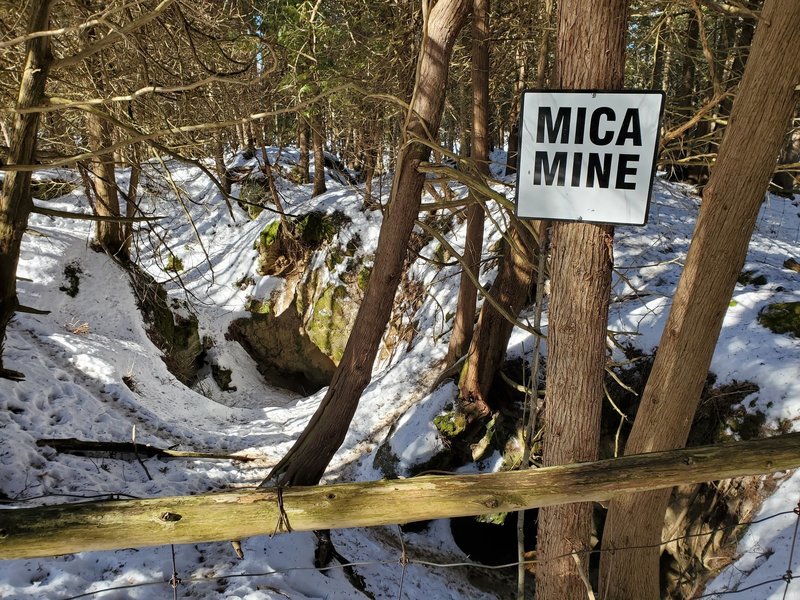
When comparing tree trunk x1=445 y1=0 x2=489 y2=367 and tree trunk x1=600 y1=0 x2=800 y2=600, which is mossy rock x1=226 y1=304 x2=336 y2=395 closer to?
tree trunk x1=445 y1=0 x2=489 y2=367

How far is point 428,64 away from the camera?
403 cm

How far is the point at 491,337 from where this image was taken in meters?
6.51

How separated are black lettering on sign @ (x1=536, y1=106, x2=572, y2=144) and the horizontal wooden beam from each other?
1.29 meters

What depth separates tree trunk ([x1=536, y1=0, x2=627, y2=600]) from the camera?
2145mm

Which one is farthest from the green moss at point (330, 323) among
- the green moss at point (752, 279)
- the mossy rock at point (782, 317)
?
the mossy rock at point (782, 317)

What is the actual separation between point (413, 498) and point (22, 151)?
4009mm

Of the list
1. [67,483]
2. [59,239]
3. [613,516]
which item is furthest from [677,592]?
[59,239]

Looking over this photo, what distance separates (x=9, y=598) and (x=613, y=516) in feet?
11.8

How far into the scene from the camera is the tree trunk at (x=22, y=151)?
388 cm

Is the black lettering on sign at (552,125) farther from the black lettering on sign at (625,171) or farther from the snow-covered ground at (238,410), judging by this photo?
the snow-covered ground at (238,410)

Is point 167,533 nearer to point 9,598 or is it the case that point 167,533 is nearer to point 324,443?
point 9,598

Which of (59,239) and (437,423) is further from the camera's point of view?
(59,239)

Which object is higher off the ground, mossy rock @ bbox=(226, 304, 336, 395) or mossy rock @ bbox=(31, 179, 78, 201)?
mossy rock @ bbox=(31, 179, 78, 201)

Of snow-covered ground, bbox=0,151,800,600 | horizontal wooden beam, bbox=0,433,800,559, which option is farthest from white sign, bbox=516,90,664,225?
snow-covered ground, bbox=0,151,800,600
